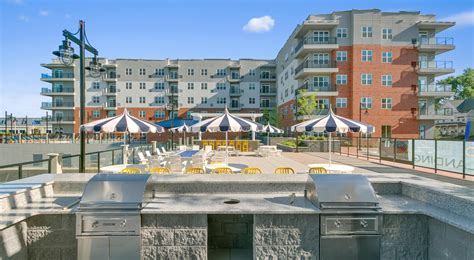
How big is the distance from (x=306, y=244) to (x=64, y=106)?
64530mm

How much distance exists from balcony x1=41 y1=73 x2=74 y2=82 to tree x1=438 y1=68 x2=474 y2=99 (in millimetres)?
100239

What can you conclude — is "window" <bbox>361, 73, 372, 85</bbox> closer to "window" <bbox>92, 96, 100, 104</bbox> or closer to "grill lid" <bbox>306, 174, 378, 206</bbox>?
"grill lid" <bbox>306, 174, 378, 206</bbox>

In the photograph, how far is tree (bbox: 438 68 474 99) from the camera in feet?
236

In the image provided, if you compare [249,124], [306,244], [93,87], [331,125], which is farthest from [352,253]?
[93,87]

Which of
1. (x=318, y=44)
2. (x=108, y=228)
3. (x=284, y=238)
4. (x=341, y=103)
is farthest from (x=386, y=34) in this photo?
(x=108, y=228)

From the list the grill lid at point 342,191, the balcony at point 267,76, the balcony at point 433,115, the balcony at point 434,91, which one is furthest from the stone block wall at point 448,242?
the balcony at point 267,76

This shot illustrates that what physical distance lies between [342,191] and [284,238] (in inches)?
48.5

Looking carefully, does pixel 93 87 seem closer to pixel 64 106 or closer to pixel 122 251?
pixel 64 106

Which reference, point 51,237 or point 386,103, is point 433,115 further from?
point 51,237

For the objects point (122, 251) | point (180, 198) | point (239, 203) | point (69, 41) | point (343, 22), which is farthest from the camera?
point (343, 22)

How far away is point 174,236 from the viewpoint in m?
3.99

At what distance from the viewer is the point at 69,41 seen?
925cm

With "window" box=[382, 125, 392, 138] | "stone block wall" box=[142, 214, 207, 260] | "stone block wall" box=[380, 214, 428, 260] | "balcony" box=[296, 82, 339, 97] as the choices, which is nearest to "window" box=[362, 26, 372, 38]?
"balcony" box=[296, 82, 339, 97]

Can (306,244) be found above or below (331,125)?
below
